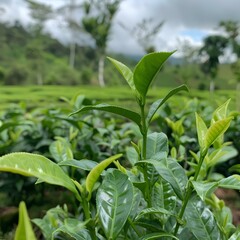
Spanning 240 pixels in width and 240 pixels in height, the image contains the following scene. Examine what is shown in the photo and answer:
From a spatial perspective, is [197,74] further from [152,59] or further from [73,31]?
[152,59]

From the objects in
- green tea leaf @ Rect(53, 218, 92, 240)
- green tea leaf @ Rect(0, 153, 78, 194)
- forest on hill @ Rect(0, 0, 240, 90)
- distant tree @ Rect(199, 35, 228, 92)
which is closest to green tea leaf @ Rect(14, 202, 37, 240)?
green tea leaf @ Rect(0, 153, 78, 194)

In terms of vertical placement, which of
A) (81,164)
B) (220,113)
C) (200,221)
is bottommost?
(200,221)

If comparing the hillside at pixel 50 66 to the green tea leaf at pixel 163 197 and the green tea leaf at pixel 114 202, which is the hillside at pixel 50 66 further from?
the green tea leaf at pixel 114 202

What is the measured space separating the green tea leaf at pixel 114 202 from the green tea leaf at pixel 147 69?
0.56 feet

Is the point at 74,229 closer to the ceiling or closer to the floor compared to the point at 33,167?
closer to the floor

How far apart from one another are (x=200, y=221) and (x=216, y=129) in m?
0.20

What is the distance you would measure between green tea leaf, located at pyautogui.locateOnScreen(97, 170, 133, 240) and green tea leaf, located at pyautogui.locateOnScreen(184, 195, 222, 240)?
150 mm

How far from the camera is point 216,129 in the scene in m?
0.70

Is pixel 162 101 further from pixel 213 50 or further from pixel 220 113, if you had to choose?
pixel 213 50

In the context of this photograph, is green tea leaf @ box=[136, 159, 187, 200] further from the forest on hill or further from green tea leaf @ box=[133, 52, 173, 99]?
the forest on hill

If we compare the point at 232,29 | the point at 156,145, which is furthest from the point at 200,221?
the point at 232,29

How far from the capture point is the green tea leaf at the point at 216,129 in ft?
2.24

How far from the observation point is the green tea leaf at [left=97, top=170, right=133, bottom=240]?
679 mm

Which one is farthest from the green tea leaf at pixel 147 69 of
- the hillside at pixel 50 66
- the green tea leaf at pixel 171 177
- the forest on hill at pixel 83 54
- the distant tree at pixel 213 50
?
the hillside at pixel 50 66
